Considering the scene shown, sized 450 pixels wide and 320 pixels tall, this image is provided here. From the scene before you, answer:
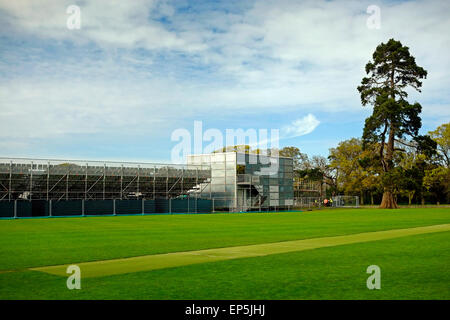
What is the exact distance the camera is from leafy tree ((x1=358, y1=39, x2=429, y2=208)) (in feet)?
218

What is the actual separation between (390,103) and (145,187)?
33.2 metres

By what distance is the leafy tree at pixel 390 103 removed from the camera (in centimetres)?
6638

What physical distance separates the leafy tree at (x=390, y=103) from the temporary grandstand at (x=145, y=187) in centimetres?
1376

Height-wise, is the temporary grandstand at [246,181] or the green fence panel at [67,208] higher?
the temporary grandstand at [246,181]

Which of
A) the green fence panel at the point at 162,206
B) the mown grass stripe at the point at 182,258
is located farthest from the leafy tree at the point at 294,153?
the mown grass stripe at the point at 182,258

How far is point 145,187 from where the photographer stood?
6062cm

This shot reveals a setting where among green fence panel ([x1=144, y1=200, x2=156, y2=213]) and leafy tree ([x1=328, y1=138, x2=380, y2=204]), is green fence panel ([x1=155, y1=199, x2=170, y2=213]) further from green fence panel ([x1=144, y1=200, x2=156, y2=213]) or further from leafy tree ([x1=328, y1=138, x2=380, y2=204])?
leafy tree ([x1=328, y1=138, x2=380, y2=204])

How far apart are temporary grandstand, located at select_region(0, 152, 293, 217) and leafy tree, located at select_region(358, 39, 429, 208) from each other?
13.8 m

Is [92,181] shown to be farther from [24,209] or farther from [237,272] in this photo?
[237,272]

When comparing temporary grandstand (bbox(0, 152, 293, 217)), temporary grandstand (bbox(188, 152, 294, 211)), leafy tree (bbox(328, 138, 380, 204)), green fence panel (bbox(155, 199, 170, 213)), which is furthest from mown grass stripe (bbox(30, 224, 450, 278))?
leafy tree (bbox(328, 138, 380, 204))

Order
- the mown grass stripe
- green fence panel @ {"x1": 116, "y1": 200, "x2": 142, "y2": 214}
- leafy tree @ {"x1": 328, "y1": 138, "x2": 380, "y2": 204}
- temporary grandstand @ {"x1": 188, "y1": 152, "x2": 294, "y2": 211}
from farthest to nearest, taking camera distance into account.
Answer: leafy tree @ {"x1": 328, "y1": 138, "x2": 380, "y2": 204}
temporary grandstand @ {"x1": 188, "y1": 152, "x2": 294, "y2": 211}
green fence panel @ {"x1": 116, "y1": 200, "x2": 142, "y2": 214}
the mown grass stripe

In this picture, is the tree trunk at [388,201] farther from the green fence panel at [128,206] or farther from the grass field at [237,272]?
the grass field at [237,272]

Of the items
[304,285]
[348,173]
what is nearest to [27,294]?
[304,285]

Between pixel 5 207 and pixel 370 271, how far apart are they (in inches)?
1662
